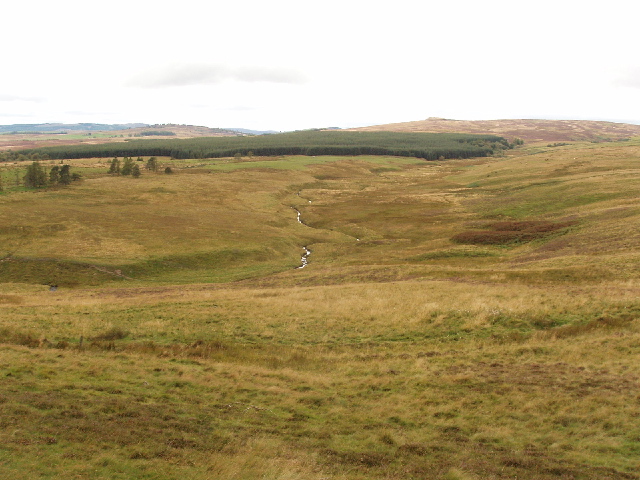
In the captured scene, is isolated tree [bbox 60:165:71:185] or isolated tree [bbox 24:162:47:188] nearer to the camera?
isolated tree [bbox 24:162:47:188]

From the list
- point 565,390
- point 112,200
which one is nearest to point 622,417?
point 565,390

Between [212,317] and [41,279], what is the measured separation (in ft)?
112

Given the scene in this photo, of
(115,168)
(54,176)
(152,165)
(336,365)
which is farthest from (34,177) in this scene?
(336,365)

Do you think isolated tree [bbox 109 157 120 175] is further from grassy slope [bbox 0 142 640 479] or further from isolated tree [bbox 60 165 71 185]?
grassy slope [bbox 0 142 640 479]

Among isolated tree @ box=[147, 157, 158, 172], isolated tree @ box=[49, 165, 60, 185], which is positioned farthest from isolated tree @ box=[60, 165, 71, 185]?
isolated tree @ box=[147, 157, 158, 172]

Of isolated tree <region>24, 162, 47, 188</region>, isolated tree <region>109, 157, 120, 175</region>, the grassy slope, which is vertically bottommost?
the grassy slope

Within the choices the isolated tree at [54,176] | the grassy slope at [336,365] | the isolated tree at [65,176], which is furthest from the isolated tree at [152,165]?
the grassy slope at [336,365]

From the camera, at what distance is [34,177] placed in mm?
105000

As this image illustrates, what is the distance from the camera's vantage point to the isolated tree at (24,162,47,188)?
105 meters

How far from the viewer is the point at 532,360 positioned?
21.9 meters

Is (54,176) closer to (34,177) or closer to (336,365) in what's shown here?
(34,177)

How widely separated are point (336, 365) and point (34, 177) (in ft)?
357

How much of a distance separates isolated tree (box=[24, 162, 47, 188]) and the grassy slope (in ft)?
171

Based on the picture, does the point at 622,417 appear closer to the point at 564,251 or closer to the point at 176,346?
the point at 176,346
